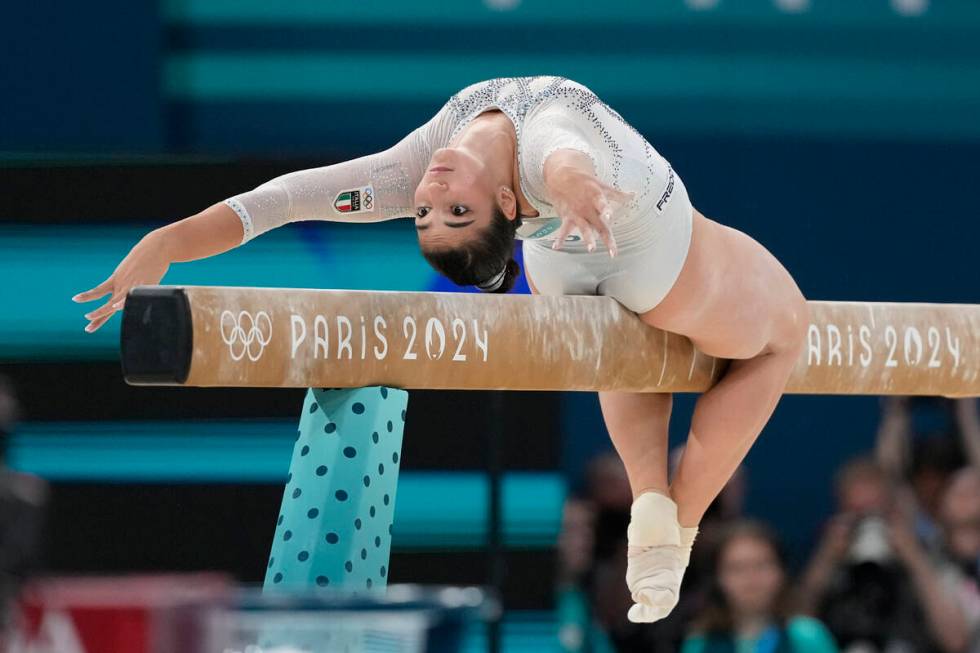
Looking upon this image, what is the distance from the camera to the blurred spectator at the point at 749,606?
16.2 ft

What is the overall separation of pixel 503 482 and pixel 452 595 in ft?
10.6

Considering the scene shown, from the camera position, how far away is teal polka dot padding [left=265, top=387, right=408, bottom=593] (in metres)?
3.14

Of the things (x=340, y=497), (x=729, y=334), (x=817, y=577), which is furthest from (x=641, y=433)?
(x=817, y=577)

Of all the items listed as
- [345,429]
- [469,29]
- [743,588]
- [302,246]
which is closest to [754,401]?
[345,429]

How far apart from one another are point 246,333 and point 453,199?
1.60ft

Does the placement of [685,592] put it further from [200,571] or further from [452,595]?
[452,595]

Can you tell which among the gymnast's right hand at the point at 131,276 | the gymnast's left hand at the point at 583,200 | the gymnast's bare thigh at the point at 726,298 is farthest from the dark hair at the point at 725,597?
the gymnast's right hand at the point at 131,276

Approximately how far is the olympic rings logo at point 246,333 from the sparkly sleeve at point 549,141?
597 mm

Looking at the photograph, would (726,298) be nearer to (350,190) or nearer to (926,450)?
(350,190)

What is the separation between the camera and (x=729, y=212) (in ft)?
20.5

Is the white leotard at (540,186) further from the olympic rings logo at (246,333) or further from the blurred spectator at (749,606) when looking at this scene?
the blurred spectator at (749,606)

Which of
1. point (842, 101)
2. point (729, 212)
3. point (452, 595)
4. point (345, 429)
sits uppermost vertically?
point (842, 101)

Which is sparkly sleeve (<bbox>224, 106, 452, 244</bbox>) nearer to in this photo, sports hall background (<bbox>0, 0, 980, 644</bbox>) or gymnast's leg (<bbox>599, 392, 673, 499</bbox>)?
gymnast's leg (<bbox>599, 392, 673, 499</bbox>)

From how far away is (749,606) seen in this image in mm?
5035
